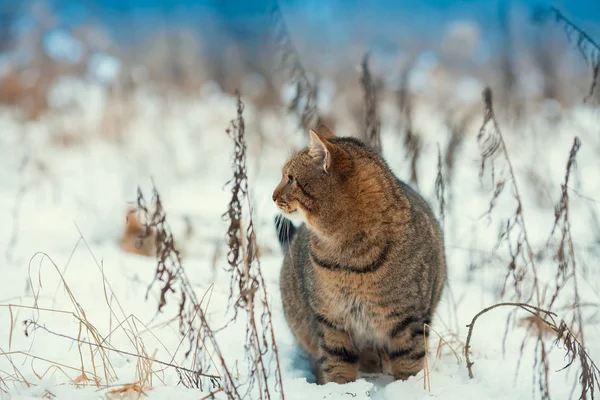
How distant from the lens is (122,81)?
410 inches

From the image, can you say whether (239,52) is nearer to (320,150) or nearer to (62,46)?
(62,46)

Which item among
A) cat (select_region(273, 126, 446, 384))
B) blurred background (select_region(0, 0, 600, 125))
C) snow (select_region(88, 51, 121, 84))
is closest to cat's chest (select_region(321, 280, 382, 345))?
cat (select_region(273, 126, 446, 384))

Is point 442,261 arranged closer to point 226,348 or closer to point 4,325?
point 226,348

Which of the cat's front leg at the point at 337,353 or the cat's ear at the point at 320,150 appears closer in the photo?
the cat's ear at the point at 320,150

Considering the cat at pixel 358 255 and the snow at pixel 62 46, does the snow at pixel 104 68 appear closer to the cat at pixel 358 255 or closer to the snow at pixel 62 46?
the snow at pixel 62 46

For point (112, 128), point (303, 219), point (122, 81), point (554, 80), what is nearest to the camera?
point (303, 219)

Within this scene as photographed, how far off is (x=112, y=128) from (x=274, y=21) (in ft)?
22.4

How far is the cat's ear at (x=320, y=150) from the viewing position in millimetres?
2492

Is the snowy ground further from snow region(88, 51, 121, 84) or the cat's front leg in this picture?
snow region(88, 51, 121, 84)

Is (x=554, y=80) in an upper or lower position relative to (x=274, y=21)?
upper

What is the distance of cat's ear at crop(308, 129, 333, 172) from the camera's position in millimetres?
2492

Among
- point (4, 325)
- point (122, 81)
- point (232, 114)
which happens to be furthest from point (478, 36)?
point (4, 325)

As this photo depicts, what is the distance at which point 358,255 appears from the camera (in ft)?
8.40

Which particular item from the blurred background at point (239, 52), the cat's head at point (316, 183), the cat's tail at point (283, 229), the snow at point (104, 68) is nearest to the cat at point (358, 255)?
the cat's head at point (316, 183)
